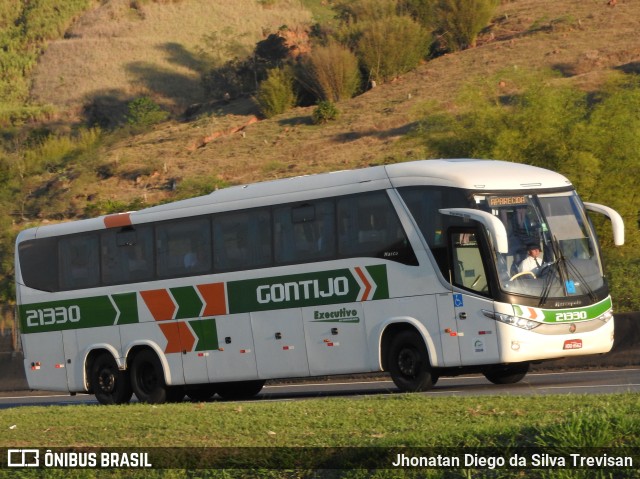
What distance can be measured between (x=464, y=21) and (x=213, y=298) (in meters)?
59.6

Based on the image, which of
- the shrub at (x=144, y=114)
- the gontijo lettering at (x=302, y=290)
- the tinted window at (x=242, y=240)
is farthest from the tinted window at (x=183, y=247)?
the shrub at (x=144, y=114)

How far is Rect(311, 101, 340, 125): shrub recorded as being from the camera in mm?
70688

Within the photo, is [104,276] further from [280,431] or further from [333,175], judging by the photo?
[280,431]

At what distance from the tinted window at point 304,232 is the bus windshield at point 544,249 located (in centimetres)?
266

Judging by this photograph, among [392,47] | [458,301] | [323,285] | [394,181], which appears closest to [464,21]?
[392,47]

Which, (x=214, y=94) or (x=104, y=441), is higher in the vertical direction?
(x=214, y=94)

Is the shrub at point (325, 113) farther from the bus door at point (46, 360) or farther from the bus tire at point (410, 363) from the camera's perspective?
the bus tire at point (410, 363)

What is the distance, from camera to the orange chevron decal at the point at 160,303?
21.2 m

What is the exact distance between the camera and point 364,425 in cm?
1173

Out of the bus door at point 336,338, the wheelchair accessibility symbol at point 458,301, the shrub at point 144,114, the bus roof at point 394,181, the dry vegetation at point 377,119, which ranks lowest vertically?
the bus door at point 336,338

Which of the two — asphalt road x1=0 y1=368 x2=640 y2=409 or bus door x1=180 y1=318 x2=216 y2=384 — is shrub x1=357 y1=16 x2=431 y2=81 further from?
bus door x1=180 y1=318 x2=216 y2=384

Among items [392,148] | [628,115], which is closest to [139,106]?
[392,148]

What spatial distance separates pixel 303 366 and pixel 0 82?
317 ft

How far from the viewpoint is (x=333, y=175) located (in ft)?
63.8
